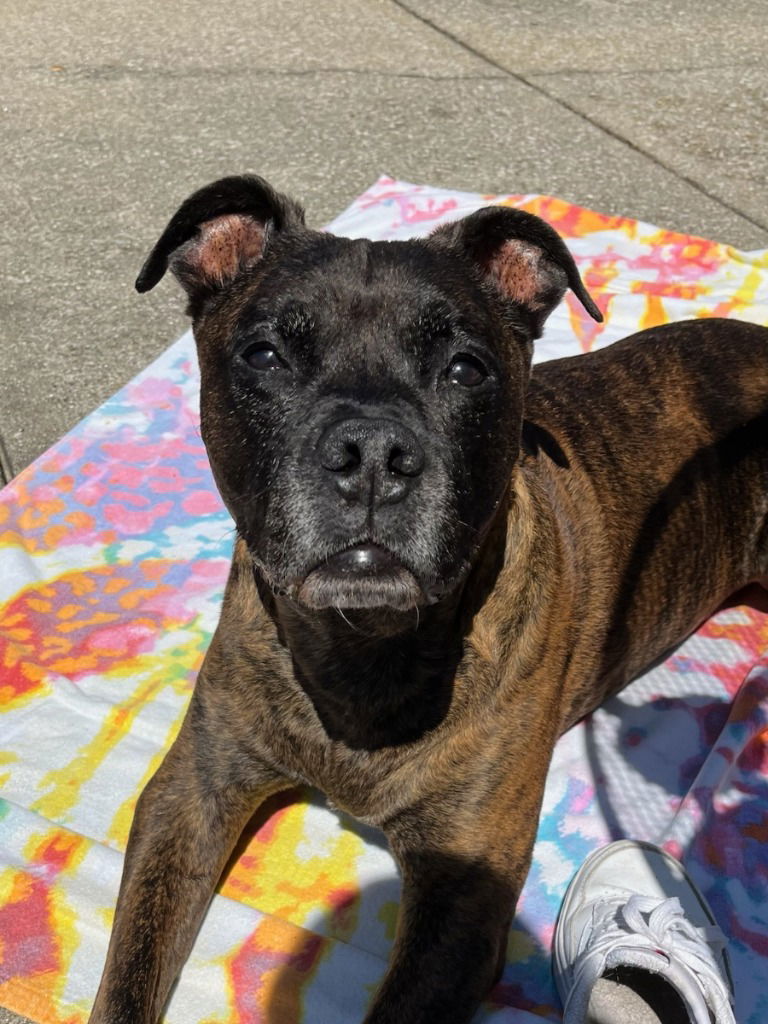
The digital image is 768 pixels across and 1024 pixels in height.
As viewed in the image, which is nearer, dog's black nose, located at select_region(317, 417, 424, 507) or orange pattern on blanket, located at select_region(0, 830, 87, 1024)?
dog's black nose, located at select_region(317, 417, 424, 507)

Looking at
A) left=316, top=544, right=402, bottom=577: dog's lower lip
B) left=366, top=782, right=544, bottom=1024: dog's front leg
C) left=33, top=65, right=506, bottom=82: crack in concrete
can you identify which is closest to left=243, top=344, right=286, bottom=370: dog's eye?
left=316, top=544, right=402, bottom=577: dog's lower lip

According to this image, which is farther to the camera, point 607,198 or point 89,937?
point 607,198

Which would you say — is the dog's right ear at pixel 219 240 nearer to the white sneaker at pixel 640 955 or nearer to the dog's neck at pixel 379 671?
the dog's neck at pixel 379 671

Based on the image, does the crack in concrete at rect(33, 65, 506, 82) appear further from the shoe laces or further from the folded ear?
the shoe laces

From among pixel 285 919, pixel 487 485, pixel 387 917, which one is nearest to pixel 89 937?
pixel 285 919

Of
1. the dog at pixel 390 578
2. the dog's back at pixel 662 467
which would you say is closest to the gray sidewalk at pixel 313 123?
the dog at pixel 390 578

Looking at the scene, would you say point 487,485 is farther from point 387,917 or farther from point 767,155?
point 767,155

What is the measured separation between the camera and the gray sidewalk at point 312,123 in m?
5.93

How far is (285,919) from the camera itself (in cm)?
323

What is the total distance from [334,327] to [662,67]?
6.67m

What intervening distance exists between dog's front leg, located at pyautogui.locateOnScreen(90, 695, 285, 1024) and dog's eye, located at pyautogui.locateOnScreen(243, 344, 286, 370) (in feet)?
3.18

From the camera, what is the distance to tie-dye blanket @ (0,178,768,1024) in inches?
121

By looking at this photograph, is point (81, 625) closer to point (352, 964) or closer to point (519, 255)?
point (352, 964)

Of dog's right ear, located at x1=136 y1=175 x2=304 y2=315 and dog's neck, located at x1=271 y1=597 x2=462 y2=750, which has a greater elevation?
dog's right ear, located at x1=136 y1=175 x2=304 y2=315
